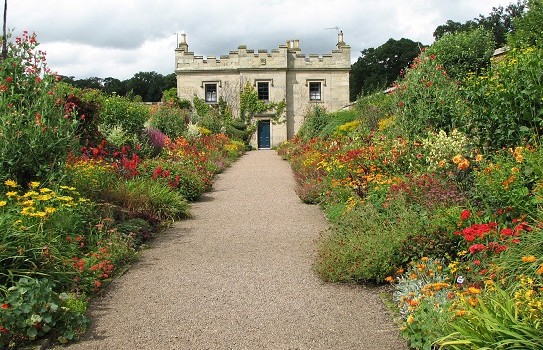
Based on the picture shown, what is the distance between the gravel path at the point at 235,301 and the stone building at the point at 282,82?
2859 centimetres

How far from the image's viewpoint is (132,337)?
4617mm

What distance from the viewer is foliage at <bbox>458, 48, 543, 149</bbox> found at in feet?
24.4

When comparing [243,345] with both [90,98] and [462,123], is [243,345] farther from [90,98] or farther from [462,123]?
[90,98]

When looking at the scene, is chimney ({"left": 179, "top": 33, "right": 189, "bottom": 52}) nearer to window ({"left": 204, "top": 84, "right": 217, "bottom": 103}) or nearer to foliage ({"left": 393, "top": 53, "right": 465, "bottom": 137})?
window ({"left": 204, "top": 84, "right": 217, "bottom": 103})

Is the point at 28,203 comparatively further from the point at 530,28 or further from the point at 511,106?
the point at 530,28

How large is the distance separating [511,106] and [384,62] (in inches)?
2198

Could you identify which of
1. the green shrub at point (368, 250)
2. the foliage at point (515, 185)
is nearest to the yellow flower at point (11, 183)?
the green shrub at point (368, 250)

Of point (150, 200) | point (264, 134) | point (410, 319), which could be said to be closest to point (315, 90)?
point (264, 134)

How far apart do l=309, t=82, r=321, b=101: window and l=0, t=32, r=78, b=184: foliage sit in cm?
2991

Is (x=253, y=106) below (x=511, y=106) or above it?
above

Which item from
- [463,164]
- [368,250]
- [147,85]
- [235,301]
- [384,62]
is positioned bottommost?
[235,301]

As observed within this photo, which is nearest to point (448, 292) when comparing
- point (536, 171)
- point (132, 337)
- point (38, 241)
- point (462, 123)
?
point (536, 171)

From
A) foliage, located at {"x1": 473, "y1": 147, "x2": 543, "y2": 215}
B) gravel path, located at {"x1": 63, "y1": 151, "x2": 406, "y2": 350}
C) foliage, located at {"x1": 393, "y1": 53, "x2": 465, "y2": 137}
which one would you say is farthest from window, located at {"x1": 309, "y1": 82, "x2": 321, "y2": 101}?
foliage, located at {"x1": 473, "y1": 147, "x2": 543, "y2": 215}

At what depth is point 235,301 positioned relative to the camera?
5.43m
